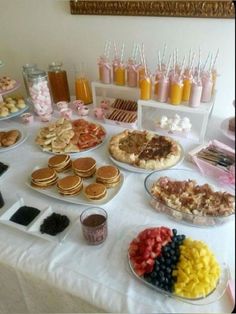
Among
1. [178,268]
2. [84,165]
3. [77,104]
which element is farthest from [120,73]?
[178,268]

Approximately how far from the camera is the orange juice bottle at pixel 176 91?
101 cm

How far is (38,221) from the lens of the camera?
0.73m

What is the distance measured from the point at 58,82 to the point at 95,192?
2.48 ft

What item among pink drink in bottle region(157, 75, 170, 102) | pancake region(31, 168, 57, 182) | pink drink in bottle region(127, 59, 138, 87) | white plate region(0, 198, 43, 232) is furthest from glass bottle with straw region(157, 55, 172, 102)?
white plate region(0, 198, 43, 232)

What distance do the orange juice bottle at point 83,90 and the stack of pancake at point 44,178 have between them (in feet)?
2.00

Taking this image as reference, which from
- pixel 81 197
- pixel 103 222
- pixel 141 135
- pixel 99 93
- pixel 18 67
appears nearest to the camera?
pixel 103 222

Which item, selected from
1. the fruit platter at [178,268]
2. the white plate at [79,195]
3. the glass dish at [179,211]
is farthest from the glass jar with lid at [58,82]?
the fruit platter at [178,268]

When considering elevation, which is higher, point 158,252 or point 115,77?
point 115,77

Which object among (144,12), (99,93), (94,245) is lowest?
(94,245)

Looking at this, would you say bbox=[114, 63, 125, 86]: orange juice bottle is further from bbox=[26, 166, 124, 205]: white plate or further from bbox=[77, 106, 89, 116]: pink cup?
bbox=[26, 166, 124, 205]: white plate

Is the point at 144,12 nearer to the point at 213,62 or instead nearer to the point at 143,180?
the point at 213,62

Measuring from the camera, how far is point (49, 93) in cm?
130

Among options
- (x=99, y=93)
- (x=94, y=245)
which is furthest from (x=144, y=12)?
(x=94, y=245)

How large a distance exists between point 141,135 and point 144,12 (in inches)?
20.7
